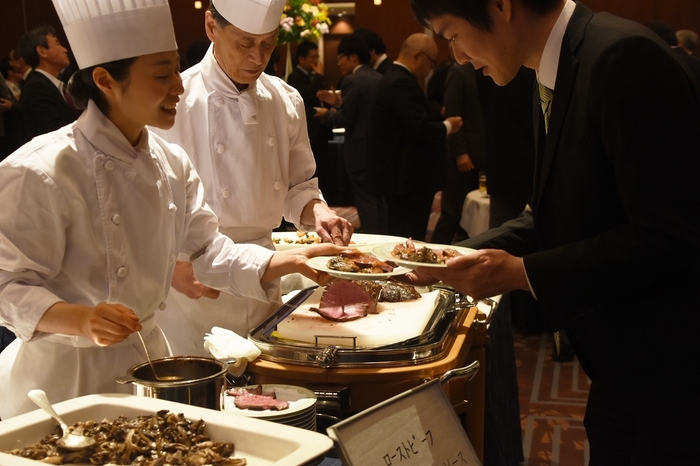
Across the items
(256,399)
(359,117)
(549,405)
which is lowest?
(549,405)

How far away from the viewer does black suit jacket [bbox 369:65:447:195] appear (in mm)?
4637

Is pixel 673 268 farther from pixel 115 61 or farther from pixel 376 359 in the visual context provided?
pixel 115 61

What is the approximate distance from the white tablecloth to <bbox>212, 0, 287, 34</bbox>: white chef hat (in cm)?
273

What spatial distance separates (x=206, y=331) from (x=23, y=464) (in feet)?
3.54

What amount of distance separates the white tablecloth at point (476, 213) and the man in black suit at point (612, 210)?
3.17 meters

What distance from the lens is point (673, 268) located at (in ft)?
3.99

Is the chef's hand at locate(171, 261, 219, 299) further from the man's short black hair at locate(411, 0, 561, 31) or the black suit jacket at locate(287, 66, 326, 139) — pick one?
the black suit jacket at locate(287, 66, 326, 139)

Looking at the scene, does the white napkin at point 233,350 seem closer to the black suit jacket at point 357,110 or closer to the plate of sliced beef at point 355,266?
the plate of sliced beef at point 355,266

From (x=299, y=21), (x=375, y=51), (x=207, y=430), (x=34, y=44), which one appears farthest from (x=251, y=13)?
(x=299, y=21)

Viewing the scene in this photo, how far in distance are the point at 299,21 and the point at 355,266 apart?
5040 millimetres

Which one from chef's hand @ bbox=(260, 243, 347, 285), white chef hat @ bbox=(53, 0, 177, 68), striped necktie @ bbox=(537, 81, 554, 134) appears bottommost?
chef's hand @ bbox=(260, 243, 347, 285)

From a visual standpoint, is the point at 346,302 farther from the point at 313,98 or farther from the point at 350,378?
the point at 313,98

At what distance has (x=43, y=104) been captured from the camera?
487 cm

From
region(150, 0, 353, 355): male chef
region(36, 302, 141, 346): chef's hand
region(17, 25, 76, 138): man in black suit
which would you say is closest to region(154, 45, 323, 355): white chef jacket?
region(150, 0, 353, 355): male chef
